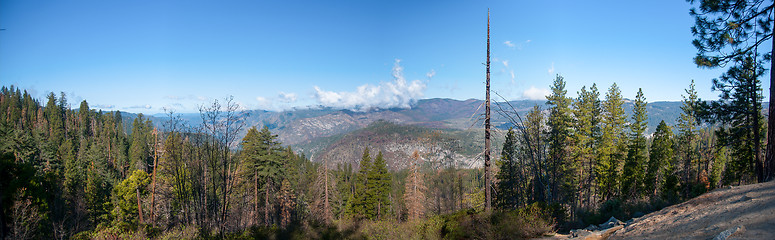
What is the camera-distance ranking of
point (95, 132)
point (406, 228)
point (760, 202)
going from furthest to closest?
point (95, 132)
point (406, 228)
point (760, 202)

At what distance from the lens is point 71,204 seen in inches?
1176

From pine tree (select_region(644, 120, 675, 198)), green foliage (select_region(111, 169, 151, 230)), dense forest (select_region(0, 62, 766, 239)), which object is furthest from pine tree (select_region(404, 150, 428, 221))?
green foliage (select_region(111, 169, 151, 230))

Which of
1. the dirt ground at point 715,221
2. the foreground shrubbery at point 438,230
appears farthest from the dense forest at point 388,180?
the dirt ground at point 715,221

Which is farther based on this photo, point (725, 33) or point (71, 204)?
point (71, 204)

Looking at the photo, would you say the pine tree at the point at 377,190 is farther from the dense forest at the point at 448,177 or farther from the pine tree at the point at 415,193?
the pine tree at the point at 415,193

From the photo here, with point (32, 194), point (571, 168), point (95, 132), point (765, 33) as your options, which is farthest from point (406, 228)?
point (95, 132)

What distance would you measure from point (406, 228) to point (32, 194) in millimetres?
26362

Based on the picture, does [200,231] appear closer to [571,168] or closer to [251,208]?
[251,208]

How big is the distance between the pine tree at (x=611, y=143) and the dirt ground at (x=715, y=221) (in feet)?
59.7

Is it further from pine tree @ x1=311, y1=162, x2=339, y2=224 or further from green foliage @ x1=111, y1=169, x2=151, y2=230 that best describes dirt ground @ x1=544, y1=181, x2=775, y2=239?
green foliage @ x1=111, y1=169, x2=151, y2=230

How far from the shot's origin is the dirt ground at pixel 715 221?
15.1 feet

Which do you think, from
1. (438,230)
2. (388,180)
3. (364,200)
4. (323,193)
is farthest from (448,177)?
(438,230)

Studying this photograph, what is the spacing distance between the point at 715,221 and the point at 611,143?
22.5m

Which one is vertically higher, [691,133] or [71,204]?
[691,133]
